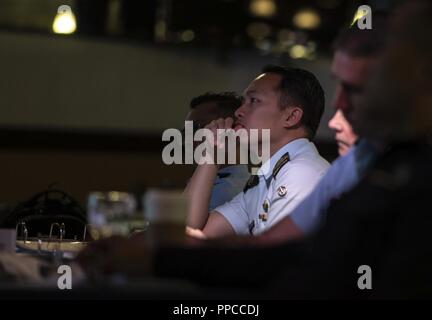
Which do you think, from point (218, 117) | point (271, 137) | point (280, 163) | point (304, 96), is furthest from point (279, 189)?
point (218, 117)

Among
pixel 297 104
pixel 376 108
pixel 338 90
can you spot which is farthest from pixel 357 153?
pixel 297 104

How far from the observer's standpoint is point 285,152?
9.80ft

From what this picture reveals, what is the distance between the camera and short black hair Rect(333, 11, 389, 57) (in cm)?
170

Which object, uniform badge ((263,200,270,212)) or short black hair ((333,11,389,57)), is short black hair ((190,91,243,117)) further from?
short black hair ((333,11,389,57))

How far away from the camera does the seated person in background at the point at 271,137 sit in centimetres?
297

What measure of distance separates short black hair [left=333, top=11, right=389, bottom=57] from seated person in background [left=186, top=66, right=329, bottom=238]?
3.27ft

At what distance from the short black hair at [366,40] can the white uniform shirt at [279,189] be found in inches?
31.5

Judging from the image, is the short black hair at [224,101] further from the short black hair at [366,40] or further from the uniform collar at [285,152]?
the short black hair at [366,40]

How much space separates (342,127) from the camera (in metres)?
2.54

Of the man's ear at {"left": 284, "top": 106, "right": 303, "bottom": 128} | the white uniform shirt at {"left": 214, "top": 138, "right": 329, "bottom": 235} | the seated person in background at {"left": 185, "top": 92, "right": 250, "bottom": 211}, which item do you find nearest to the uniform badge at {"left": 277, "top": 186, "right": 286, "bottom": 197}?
the white uniform shirt at {"left": 214, "top": 138, "right": 329, "bottom": 235}

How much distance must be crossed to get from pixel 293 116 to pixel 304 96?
0.26 feet

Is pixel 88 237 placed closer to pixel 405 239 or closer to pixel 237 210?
pixel 237 210

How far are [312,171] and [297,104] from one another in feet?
1.07

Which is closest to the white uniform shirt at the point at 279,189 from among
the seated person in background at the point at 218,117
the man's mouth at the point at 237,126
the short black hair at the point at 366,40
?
the man's mouth at the point at 237,126
